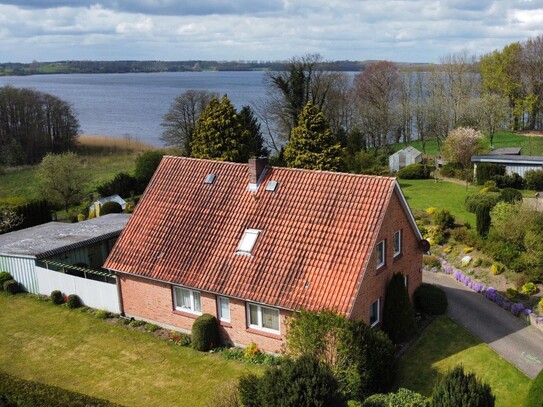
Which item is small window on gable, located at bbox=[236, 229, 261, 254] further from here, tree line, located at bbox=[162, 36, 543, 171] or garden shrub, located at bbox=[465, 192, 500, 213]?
tree line, located at bbox=[162, 36, 543, 171]

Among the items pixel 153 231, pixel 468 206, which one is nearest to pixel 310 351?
pixel 153 231

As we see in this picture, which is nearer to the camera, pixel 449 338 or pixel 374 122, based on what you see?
pixel 449 338

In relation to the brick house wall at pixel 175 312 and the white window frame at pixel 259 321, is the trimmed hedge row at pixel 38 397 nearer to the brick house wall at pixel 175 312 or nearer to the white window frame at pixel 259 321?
the brick house wall at pixel 175 312

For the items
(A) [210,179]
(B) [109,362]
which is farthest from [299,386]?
(A) [210,179]

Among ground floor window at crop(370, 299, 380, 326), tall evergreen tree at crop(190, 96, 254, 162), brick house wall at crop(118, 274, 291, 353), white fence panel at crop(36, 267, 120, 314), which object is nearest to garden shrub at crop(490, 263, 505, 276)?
ground floor window at crop(370, 299, 380, 326)

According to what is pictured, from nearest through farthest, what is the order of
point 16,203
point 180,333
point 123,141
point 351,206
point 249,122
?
1. point 351,206
2. point 180,333
3. point 16,203
4. point 249,122
5. point 123,141

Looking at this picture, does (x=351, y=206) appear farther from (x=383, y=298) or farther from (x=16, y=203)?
(x=16, y=203)

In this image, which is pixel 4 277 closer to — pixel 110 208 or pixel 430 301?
pixel 110 208
